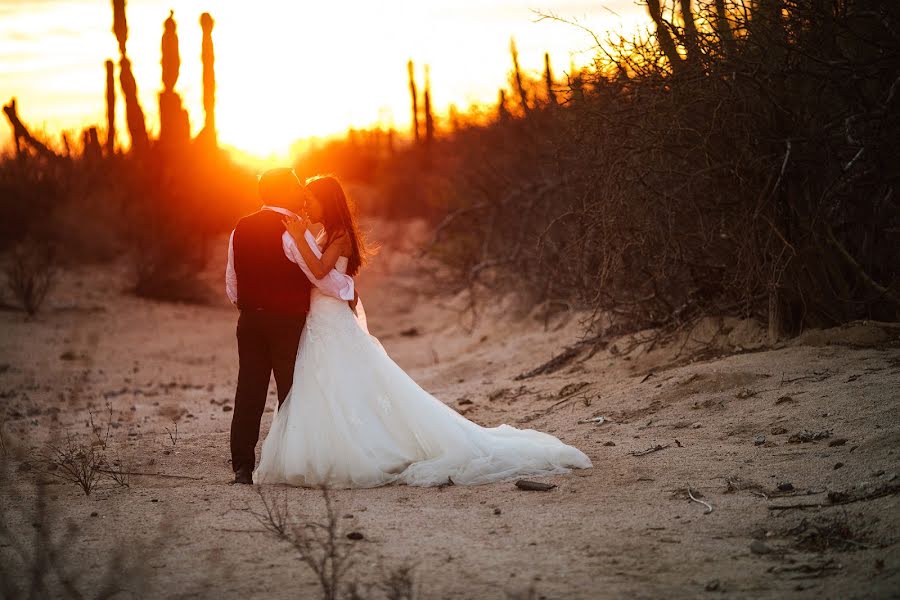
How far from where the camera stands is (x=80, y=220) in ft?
78.7

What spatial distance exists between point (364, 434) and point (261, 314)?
0.97m

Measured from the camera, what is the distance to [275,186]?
251 inches

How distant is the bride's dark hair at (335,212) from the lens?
6.43 meters

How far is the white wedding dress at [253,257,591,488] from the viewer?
6.08 metres

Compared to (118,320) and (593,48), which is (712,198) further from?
(118,320)

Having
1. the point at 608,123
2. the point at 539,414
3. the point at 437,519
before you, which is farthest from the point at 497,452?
the point at 608,123

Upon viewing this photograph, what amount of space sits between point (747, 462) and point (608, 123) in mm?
3771

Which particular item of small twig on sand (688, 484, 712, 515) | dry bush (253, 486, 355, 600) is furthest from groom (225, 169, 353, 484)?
small twig on sand (688, 484, 712, 515)

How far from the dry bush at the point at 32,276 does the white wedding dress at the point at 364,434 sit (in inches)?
525

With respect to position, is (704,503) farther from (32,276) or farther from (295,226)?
(32,276)

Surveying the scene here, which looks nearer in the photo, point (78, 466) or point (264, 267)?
point (264, 267)

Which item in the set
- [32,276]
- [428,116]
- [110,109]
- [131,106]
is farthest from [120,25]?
[428,116]

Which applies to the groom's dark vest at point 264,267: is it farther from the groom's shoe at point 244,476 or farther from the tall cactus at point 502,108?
the tall cactus at point 502,108

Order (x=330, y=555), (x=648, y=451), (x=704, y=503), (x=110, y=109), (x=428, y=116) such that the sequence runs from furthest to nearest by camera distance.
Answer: (x=428, y=116) < (x=110, y=109) < (x=648, y=451) < (x=704, y=503) < (x=330, y=555)
